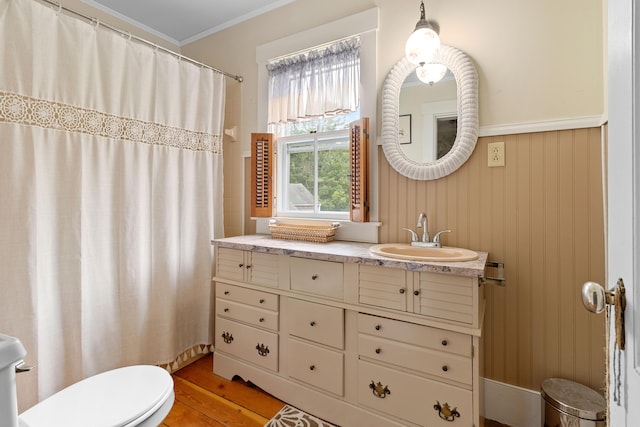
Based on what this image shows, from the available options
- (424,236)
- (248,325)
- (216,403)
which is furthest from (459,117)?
(216,403)

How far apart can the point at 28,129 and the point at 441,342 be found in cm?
218

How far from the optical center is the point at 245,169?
258 centimetres

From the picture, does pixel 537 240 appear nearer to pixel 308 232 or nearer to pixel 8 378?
pixel 308 232

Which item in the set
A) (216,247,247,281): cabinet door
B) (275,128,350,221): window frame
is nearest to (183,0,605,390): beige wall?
(275,128,350,221): window frame

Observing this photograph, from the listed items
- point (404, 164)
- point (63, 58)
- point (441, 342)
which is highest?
point (63, 58)

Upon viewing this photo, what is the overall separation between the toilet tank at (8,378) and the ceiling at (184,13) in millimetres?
2556

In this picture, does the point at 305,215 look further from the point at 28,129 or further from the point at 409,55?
the point at 28,129

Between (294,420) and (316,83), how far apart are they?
2068mm

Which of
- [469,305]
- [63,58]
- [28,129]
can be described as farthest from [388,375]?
[63,58]

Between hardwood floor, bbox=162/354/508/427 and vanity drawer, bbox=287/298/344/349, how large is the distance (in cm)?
47

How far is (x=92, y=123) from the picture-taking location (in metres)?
1.75

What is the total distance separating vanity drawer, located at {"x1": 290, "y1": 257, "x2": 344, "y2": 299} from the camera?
160 centimetres

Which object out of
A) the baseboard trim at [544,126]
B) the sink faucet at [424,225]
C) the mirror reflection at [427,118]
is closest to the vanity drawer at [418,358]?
the sink faucet at [424,225]

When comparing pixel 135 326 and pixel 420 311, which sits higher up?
pixel 420 311
